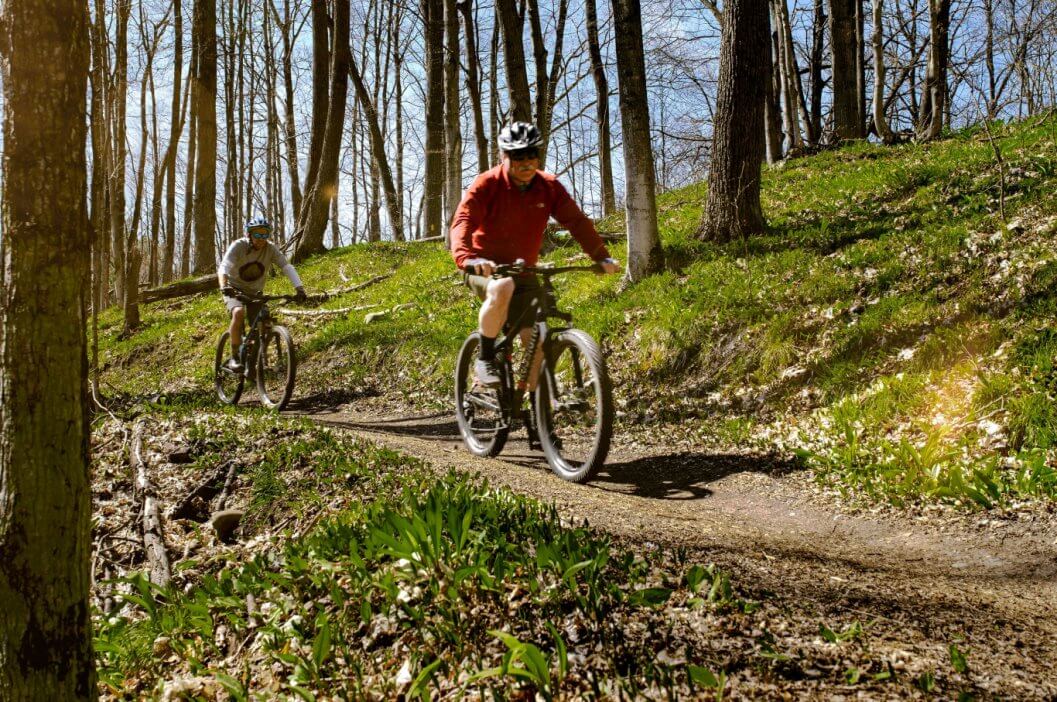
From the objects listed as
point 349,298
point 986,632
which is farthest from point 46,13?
point 349,298

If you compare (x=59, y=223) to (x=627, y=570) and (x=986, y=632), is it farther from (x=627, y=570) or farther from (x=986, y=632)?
(x=986, y=632)

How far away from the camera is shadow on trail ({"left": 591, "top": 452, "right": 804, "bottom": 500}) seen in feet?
16.6

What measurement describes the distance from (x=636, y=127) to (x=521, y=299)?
4.16 m

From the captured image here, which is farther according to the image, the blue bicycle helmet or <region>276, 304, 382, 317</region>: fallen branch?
<region>276, 304, 382, 317</region>: fallen branch

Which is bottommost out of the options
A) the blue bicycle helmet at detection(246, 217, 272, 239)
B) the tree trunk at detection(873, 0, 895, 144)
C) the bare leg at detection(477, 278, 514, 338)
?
the bare leg at detection(477, 278, 514, 338)

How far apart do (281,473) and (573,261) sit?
7.06 m

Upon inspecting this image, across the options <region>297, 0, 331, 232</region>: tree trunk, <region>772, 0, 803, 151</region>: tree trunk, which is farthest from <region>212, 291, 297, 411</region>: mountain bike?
<region>772, 0, 803, 151</region>: tree trunk

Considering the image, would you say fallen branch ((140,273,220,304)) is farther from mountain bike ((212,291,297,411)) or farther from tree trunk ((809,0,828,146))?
tree trunk ((809,0,828,146))

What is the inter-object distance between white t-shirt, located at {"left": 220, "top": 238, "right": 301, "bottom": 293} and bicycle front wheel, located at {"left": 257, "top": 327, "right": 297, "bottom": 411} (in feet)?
2.45

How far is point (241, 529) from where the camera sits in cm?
459

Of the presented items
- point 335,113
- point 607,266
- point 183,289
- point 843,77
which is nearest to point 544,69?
point 335,113

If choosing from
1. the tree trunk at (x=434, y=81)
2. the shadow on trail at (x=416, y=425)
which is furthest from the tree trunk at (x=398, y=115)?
the shadow on trail at (x=416, y=425)

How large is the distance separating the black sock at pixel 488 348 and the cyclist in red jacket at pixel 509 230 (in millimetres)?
18

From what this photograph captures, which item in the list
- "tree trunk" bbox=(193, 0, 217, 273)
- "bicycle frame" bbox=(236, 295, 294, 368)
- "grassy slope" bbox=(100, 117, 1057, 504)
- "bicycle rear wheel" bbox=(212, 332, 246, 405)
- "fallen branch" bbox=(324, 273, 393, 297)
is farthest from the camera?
"tree trunk" bbox=(193, 0, 217, 273)
